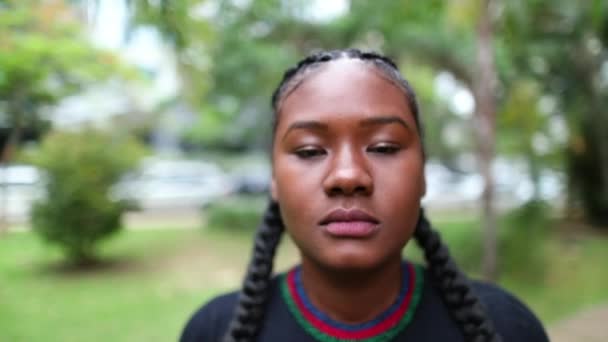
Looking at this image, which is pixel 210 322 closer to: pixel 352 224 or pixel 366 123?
pixel 352 224

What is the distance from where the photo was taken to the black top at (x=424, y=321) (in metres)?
1.28

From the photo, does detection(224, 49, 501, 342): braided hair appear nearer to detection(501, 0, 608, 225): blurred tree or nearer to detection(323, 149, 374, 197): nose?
detection(323, 149, 374, 197): nose

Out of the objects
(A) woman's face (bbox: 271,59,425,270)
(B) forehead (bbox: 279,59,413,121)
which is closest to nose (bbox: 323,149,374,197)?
(A) woman's face (bbox: 271,59,425,270)

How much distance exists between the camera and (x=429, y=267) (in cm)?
149

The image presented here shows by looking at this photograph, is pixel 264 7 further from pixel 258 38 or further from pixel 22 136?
pixel 22 136

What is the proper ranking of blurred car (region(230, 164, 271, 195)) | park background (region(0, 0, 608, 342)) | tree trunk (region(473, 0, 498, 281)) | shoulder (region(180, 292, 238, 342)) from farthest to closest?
blurred car (region(230, 164, 271, 195)) < tree trunk (region(473, 0, 498, 281)) < park background (region(0, 0, 608, 342)) < shoulder (region(180, 292, 238, 342))

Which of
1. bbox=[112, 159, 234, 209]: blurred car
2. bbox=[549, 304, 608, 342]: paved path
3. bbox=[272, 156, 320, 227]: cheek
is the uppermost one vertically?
bbox=[112, 159, 234, 209]: blurred car

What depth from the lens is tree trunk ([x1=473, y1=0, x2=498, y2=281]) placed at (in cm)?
481

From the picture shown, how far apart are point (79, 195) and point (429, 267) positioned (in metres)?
4.79

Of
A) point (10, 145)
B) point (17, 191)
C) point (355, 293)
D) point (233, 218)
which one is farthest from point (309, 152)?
point (233, 218)

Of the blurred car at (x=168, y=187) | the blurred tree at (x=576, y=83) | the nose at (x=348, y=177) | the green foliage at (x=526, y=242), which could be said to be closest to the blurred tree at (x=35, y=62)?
the nose at (x=348, y=177)

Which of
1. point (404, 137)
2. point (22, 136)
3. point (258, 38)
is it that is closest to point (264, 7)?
point (258, 38)

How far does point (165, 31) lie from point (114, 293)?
2.82m

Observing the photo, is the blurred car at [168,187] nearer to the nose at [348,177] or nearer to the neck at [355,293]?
the neck at [355,293]
